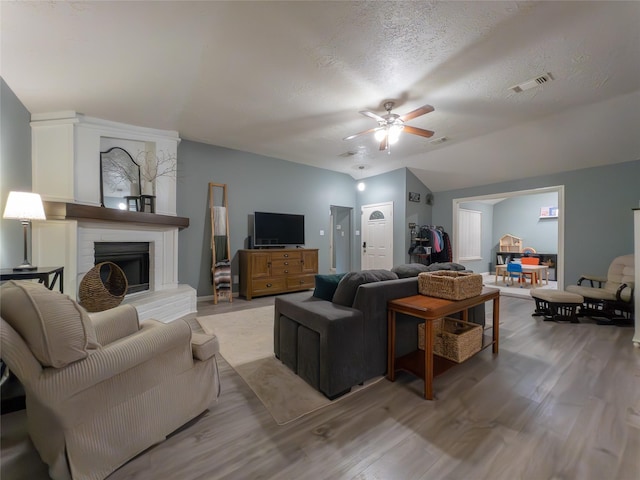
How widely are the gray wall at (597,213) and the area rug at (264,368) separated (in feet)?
15.6

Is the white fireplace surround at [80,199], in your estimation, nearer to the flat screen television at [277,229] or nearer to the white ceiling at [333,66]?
the white ceiling at [333,66]

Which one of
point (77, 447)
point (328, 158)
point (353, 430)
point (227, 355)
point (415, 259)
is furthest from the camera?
point (415, 259)

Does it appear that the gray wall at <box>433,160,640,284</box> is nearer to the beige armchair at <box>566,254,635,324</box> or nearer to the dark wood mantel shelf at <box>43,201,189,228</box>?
the beige armchair at <box>566,254,635,324</box>

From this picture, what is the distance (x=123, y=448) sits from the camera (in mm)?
1266

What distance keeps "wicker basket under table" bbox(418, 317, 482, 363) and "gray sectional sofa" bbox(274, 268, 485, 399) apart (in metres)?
0.18

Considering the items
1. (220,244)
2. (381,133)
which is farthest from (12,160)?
(381,133)

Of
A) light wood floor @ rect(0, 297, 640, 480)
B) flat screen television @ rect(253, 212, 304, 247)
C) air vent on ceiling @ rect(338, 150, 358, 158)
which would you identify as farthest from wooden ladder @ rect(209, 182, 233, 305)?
light wood floor @ rect(0, 297, 640, 480)

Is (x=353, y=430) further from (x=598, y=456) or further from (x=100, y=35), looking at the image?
(x=100, y=35)

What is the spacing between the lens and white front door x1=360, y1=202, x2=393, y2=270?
611cm

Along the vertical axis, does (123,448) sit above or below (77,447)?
below

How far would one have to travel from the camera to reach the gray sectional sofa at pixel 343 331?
1.79 m

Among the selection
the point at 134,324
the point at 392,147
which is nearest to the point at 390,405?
the point at 134,324

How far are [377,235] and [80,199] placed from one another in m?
5.42

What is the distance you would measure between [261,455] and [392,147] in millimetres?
4758
